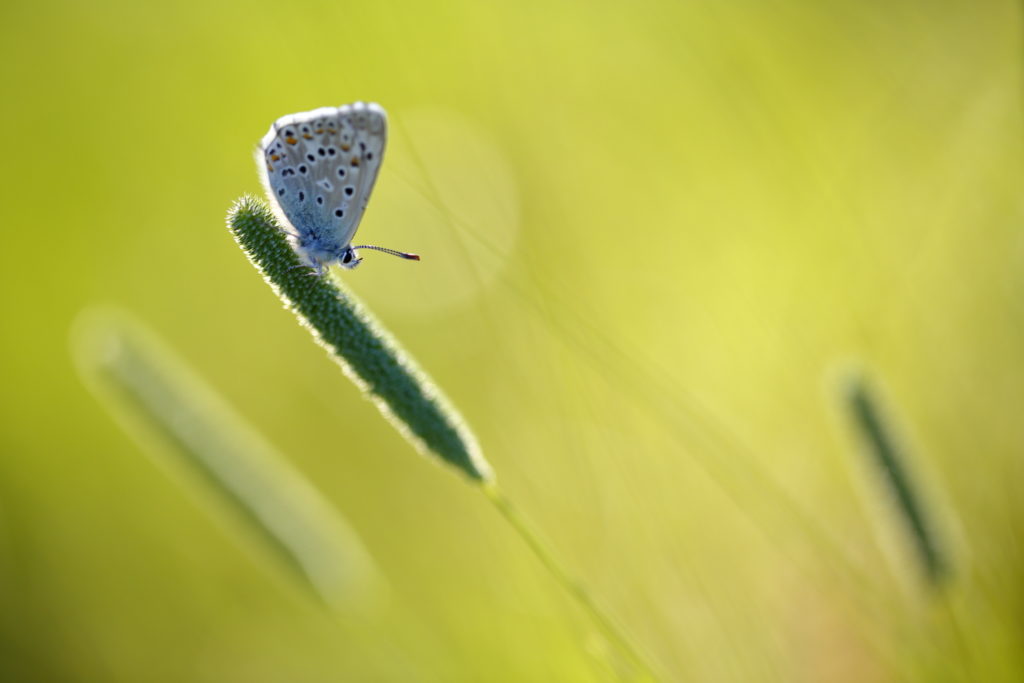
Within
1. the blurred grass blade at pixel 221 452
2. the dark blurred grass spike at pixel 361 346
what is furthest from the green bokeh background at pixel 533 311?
the dark blurred grass spike at pixel 361 346

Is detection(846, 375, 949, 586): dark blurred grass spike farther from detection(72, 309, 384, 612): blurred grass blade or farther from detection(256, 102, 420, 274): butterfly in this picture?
detection(72, 309, 384, 612): blurred grass blade

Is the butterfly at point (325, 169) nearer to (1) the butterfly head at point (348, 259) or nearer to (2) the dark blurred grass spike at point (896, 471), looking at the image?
(1) the butterfly head at point (348, 259)

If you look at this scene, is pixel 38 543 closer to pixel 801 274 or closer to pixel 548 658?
pixel 548 658

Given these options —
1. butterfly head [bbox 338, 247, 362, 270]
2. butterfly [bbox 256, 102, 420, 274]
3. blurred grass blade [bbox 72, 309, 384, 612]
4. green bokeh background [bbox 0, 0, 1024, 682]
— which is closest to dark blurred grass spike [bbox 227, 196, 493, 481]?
butterfly [bbox 256, 102, 420, 274]

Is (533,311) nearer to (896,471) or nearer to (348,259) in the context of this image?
(348,259)

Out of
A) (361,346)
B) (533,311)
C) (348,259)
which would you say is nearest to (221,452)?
(348,259)

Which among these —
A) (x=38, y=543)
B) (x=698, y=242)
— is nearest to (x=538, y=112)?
(x=698, y=242)
